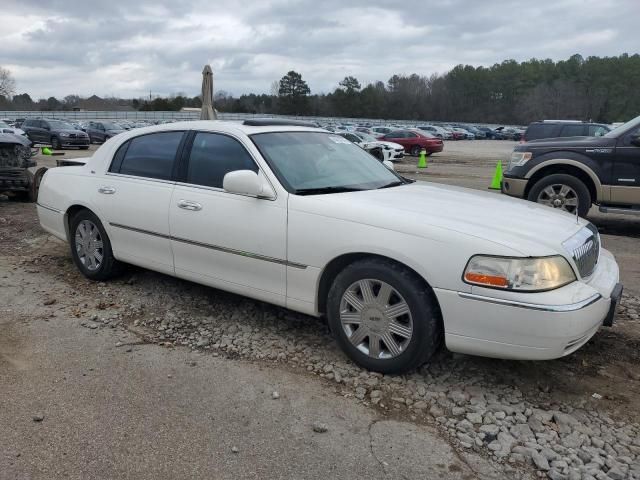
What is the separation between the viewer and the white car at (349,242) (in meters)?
3.06

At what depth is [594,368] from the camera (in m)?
3.65

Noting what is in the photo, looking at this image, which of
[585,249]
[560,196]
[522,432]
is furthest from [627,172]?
[522,432]

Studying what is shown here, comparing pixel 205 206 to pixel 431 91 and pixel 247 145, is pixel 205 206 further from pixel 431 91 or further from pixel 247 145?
A: pixel 431 91

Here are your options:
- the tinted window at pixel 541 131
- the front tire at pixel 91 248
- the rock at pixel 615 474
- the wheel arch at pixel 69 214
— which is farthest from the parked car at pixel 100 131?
the rock at pixel 615 474

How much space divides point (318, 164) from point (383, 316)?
141 cm

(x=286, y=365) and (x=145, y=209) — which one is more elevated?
(x=145, y=209)

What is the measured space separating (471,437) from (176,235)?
264 centimetres

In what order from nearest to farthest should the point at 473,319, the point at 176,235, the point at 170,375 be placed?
the point at 473,319 → the point at 170,375 → the point at 176,235

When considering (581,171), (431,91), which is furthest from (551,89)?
(581,171)

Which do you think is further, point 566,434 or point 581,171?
point 581,171

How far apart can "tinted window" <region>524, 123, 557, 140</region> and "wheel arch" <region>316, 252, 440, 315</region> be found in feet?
49.3

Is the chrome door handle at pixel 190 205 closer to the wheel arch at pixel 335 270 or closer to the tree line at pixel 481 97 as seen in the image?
the wheel arch at pixel 335 270

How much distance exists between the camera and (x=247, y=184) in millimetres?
3781

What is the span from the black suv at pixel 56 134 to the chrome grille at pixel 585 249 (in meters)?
29.0
